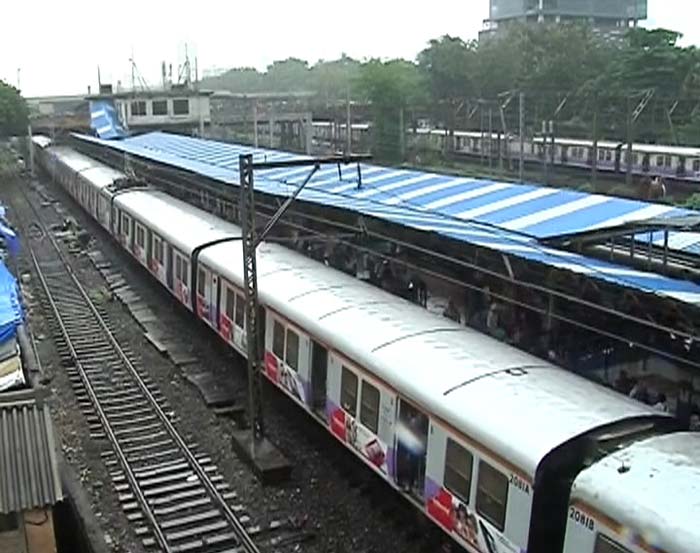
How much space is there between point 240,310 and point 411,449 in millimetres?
5637

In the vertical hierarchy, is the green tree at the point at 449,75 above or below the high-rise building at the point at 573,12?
below

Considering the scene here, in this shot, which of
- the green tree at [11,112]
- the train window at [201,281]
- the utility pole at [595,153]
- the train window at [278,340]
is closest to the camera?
the train window at [278,340]

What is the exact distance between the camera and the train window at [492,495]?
666 centimetres

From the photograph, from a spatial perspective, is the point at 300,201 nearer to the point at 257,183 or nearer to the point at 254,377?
the point at 257,183

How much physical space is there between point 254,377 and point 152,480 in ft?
5.86

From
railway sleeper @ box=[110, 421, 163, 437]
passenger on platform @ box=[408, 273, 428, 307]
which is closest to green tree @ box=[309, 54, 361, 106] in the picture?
passenger on platform @ box=[408, 273, 428, 307]

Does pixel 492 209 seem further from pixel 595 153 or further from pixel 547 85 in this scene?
pixel 547 85

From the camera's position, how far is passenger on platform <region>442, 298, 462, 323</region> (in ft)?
39.5

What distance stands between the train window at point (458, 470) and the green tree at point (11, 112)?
46583 millimetres

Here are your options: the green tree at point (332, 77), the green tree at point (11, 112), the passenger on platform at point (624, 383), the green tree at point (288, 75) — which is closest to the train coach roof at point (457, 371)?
the passenger on platform at point (624, 383)

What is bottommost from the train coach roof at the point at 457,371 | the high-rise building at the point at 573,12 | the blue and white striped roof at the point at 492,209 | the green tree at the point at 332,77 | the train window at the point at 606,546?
the train window at the point at 606,546

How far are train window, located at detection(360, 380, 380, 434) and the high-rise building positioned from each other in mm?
90445

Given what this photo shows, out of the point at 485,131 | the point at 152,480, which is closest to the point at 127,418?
the point at 152,480

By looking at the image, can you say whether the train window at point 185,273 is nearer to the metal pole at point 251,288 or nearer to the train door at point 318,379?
the metal pole at point 251,288
